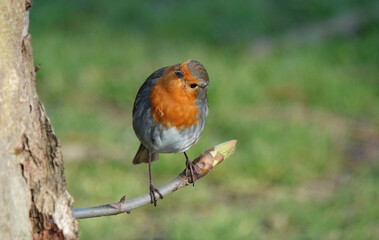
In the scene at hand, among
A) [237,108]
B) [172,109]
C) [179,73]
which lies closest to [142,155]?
→ [172,109]

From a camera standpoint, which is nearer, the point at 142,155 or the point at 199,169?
the point at 199,169

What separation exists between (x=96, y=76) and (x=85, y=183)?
173 centimetres

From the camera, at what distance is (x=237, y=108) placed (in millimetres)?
5410

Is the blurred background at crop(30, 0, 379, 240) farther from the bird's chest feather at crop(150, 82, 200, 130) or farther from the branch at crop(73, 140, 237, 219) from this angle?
the branch at crop(73, 140, 237, 219)

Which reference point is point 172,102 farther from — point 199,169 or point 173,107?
point 199,169

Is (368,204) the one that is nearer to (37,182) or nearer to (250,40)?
(37,182)

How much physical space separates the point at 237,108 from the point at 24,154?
3.91 m

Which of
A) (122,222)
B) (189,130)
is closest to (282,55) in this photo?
(122,222)

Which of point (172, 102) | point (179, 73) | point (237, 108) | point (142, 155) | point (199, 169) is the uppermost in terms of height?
point (179, 73)

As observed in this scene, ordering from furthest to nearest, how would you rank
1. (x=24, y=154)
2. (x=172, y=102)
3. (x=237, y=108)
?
(x=237, y=108) < (x=172, y=102) < (x=24, y=154)

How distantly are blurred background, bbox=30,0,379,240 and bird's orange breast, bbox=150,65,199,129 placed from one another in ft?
5.41

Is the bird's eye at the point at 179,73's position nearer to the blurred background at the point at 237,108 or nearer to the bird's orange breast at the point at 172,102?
the bird's orange breast at the point at 172,102

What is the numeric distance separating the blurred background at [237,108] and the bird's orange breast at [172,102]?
5.41ft

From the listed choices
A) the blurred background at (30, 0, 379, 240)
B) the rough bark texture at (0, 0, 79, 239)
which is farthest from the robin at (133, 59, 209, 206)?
the blurred background at (30, 0, 379, 240)
